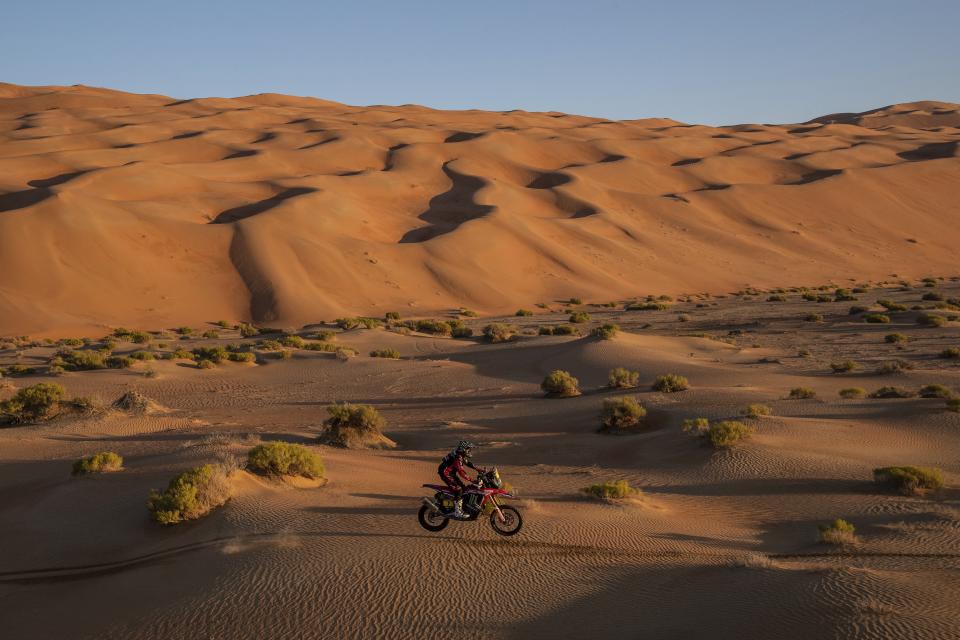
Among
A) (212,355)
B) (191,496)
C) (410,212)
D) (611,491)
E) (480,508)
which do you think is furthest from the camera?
(410,212)

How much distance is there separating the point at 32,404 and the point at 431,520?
11.5 meters

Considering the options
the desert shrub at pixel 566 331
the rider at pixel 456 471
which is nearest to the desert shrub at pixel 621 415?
the rider at pixel 456 471

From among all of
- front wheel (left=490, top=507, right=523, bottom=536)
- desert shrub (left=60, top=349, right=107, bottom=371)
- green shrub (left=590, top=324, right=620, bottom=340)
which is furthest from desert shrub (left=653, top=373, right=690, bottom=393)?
desert shrub (left=60, top=349, right=107, bottom=371)

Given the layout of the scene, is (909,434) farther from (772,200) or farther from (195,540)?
(772,200)

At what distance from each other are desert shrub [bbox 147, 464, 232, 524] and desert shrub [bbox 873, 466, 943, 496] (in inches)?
329

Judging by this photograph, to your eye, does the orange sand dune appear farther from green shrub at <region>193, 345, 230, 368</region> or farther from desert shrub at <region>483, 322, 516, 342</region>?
desert shrub at <region>483, 322, 516, 342</region>

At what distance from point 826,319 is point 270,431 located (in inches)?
981

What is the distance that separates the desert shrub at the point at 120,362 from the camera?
2174 cm

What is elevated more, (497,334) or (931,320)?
(931,320)

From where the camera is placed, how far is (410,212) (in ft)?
190

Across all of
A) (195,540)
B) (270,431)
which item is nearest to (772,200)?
(270,431)

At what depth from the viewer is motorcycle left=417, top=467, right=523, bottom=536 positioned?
7707 millimetres

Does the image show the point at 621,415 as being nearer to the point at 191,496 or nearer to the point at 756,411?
the point at 756,411

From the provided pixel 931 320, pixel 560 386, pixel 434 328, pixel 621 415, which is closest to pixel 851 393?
pixel 621 415
